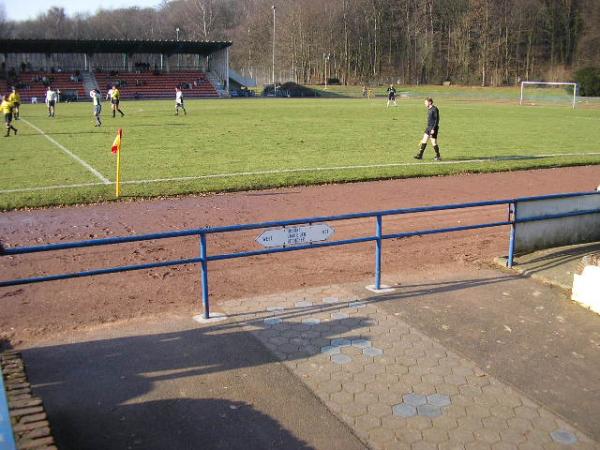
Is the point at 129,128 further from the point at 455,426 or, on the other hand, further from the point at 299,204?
the point at 455,426

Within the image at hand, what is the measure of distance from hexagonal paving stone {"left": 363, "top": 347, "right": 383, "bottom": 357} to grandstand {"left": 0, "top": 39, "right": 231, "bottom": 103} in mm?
59019

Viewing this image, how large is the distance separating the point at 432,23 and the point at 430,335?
103m

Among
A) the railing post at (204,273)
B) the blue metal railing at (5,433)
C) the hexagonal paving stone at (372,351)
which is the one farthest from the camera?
the railing post at (204,273)

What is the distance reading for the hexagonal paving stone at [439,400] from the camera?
5242 millimetres

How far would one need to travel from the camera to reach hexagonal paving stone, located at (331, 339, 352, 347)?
6344mm

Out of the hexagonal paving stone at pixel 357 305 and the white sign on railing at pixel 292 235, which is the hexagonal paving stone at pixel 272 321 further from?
the hexagonal paving stone at pixel 357 305

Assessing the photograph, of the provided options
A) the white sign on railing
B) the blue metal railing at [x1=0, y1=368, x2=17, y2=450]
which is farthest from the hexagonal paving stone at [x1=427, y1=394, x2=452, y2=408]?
the blue metal railing at [x1=0, y1=368, x2=17, y2=450]

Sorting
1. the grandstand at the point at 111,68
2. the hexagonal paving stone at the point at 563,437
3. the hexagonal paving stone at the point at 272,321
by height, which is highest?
the grandstand at the point at 111,68

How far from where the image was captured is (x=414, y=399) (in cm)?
533

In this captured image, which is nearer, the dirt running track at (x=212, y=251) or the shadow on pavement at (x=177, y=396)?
the shadow on pavement at (x=177, y=396)

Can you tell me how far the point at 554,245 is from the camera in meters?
9.70

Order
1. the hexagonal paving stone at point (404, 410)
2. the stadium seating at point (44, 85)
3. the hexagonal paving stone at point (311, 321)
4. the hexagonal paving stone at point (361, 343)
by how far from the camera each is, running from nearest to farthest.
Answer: the hexagonal paving stone at point (404, 410) → the hexagonal paving stone at point (361, 343) → the hexagonal paving stone at point (311, 321) → the stadium seating at point (44, 85)

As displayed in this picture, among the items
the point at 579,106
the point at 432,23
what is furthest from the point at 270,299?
the point at 432,23

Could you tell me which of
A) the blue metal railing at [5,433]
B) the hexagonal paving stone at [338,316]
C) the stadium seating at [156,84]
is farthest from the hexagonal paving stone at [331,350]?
the stadium seating at [156,84]
